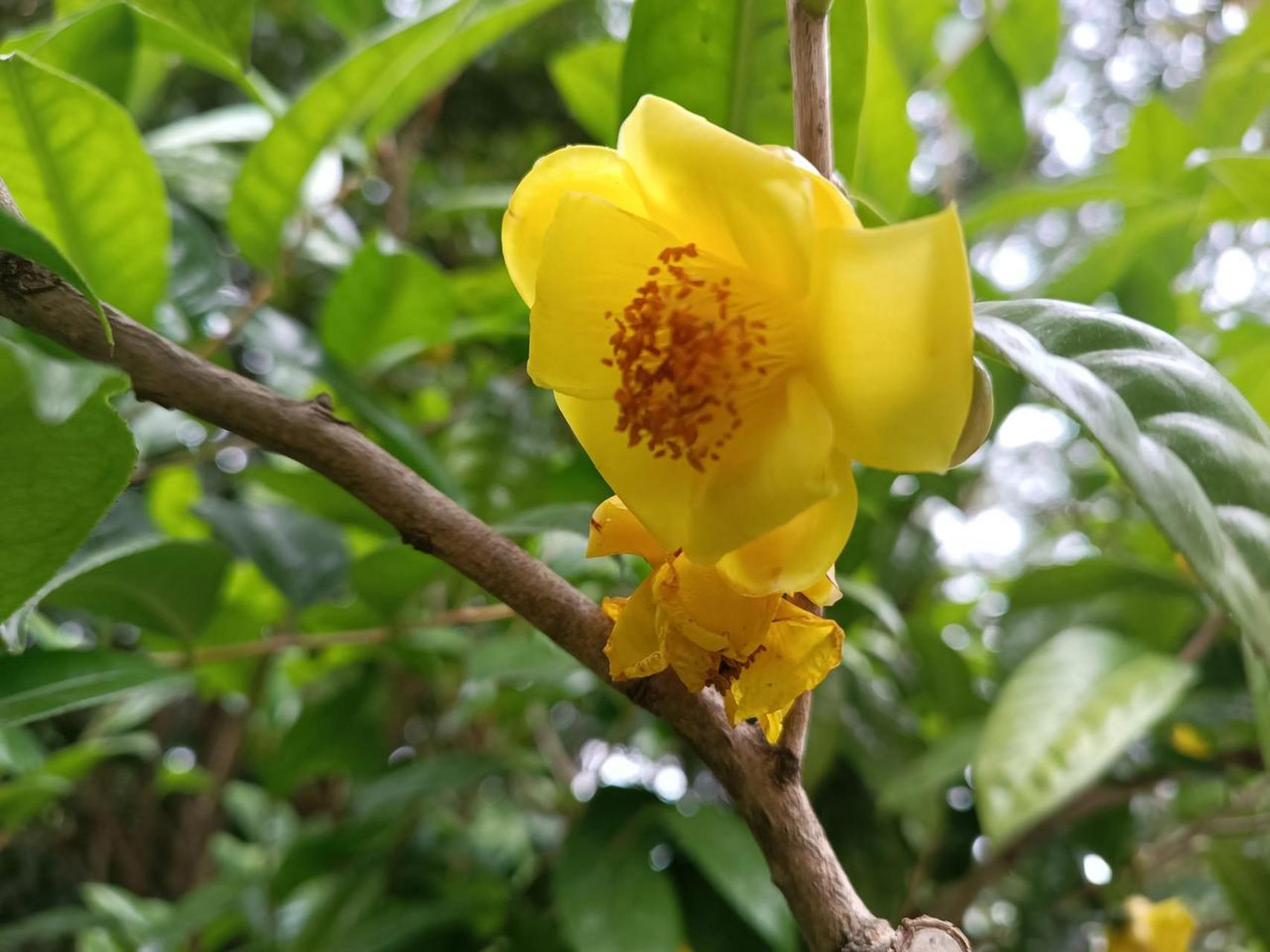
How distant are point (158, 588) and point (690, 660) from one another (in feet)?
1.35

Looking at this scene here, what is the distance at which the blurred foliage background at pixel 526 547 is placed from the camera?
542mm

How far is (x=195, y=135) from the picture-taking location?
0.95 m

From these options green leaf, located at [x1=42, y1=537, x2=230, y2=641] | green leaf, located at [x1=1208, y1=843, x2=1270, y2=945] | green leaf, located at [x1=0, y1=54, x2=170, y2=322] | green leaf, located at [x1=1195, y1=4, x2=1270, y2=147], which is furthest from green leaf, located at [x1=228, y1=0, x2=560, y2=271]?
green leaf, located at [x1=1208, y1=843, x2=1270, y2=945]

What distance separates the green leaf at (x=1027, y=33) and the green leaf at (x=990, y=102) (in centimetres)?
1

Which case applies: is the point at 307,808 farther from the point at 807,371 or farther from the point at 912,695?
the point at 807,371

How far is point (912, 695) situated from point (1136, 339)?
673mm

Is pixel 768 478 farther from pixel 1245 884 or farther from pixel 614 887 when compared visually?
pixel 1245 884

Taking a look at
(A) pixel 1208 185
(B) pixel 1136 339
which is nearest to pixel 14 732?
(B) pixel 1136 339

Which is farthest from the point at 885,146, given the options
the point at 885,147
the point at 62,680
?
the point at 62,680

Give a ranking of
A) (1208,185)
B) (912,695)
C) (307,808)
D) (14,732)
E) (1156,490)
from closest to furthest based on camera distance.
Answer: (1156,490)
(14,732)
(1208,185)
(912,695)
(307,808)

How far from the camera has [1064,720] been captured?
0.63m

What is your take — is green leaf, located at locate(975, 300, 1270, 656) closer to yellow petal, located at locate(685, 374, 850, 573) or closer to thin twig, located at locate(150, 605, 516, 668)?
yellow petal, located at locate(685, 374, 850, 573)

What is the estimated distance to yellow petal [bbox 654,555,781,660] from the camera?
341 millimetres

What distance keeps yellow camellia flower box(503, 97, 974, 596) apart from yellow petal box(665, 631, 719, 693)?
0.03 m
